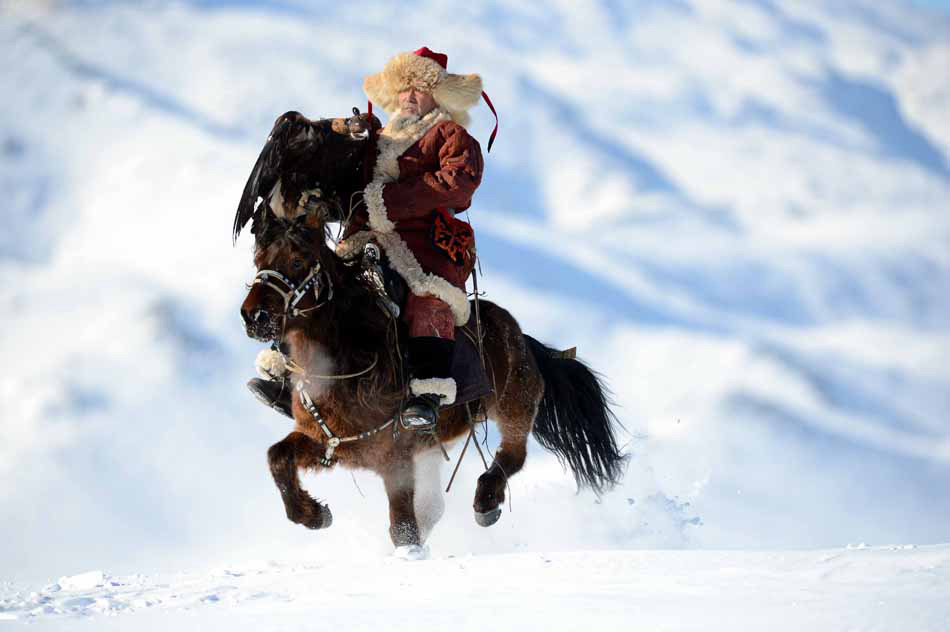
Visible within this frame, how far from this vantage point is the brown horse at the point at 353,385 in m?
4.72

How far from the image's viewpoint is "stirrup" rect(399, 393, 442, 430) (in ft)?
16.3

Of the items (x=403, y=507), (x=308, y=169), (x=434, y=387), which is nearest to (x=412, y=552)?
(x=403, y=507)

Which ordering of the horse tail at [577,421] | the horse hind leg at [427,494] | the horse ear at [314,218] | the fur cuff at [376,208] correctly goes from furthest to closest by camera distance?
the horse tail at [577,421] → the horse hind leg at [427,494] → the fur cuff at [376,208] → the horse ear at [314,218]

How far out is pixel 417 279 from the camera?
17.0ft

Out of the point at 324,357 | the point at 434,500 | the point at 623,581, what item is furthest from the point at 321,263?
the point at 623,581

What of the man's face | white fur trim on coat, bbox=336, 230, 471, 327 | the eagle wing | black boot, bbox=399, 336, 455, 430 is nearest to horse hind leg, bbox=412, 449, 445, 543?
black boot, bbox=399, 336, 455, 430

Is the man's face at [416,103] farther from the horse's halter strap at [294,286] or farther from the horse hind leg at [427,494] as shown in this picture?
the horse hind leg at [427,494]

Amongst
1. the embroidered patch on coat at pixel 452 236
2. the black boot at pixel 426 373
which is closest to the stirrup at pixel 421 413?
the black boot at pixel 426 373

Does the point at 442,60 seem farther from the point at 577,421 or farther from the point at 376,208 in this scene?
the point at 577,421

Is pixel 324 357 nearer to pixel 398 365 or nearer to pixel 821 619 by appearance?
pixel 398 365

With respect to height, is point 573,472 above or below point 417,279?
below

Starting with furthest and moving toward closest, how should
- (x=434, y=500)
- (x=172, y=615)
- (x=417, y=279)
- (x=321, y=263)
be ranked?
(x=434, y=500)
(x=417, y=279)
(x=321, y=263)
(x=172, y=615)

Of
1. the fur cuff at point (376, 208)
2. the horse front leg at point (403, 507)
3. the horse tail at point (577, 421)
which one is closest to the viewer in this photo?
the fur cuff at point (376, 208)

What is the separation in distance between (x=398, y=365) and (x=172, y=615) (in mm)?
1687
